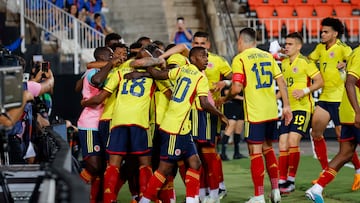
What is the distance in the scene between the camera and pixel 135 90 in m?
11.4

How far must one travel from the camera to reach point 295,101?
14133 mm

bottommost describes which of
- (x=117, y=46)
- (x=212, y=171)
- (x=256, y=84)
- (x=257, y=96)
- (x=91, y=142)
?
(x=212, y=171)

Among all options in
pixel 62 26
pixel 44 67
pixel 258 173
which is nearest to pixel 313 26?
pixel 62 26

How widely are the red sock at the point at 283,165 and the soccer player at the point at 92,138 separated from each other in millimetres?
2887

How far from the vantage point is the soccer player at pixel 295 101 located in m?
14.0

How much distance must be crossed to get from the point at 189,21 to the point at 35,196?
19.1m

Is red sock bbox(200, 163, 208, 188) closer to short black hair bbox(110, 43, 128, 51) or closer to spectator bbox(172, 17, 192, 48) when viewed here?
short black hair bbox(110, 43, 128, 51)

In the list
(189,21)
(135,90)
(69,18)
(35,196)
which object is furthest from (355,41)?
(35,196)

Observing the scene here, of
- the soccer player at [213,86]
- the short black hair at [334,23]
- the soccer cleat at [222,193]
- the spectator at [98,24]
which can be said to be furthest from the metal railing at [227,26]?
the soccer cleat at [222,193]

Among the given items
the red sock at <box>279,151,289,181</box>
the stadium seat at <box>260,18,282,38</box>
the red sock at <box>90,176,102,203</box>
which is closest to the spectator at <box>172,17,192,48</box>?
the stadium seat at <box>260,18,282,38</box>

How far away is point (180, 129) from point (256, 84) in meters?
1.47

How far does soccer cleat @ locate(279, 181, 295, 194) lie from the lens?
13.6m

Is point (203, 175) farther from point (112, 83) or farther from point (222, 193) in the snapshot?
point (112, 83)

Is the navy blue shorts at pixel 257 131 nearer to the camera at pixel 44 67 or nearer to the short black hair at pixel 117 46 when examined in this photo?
the short black hair at pixel 117 46
